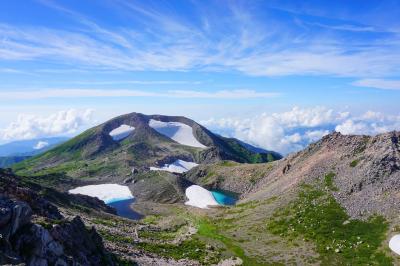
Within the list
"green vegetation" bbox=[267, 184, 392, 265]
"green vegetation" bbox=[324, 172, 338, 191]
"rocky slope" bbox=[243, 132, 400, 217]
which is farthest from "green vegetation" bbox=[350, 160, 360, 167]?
"green vegetation" bbox=[267, 184, 392, 265]

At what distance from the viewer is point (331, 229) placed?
102250mm

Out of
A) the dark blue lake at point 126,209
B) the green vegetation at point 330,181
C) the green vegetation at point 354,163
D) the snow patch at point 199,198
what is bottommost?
the dark blue lake at point 126,209

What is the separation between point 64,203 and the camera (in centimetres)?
11894

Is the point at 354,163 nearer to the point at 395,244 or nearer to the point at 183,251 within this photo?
the point at 395,244

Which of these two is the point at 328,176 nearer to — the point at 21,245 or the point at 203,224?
the point at 203,224

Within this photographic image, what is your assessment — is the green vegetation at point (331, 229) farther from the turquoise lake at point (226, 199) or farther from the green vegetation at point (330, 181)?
the turquoise lake at point (226, 199)

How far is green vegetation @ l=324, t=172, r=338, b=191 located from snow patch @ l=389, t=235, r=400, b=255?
123 feet

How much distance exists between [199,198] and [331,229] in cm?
8672

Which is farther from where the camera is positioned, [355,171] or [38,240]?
[355,171]

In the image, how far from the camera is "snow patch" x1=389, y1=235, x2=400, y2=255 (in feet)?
280

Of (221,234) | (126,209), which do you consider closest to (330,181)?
(221,234)

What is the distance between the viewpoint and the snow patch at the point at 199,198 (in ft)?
563

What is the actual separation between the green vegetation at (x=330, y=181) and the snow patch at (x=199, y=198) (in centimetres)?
5101

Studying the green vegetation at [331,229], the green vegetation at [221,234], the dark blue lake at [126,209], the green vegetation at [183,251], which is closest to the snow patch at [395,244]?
the green vegetation at [331,229]
